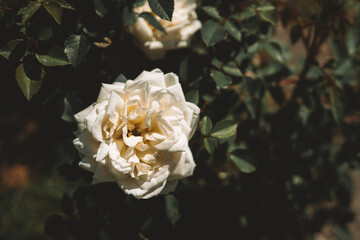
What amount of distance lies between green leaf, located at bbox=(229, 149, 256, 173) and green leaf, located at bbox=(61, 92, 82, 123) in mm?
582

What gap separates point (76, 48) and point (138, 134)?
0.32 meters

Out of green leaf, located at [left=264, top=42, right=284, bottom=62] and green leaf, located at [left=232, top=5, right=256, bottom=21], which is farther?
green leaf, located at [left=264, top=42, right=284, bottom=62]

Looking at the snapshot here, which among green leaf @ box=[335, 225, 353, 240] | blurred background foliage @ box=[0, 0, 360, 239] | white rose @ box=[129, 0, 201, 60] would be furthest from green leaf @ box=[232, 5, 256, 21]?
green leaf @ box=[335, 225, 353, 240]

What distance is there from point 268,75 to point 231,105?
0.31m

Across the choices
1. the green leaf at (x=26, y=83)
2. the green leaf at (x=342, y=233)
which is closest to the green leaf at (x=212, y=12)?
the green leaf at (x=26, y=83)

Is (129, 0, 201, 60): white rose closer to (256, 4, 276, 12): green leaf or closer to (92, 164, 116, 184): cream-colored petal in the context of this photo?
(256, 4, 276, 12): green leaf

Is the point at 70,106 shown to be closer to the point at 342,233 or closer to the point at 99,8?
the point at 99,8

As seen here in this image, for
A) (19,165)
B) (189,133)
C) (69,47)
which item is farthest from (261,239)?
(19,165)

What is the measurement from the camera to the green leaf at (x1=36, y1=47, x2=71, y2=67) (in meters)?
0.92

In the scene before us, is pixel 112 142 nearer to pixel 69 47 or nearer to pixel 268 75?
pixel 69 47

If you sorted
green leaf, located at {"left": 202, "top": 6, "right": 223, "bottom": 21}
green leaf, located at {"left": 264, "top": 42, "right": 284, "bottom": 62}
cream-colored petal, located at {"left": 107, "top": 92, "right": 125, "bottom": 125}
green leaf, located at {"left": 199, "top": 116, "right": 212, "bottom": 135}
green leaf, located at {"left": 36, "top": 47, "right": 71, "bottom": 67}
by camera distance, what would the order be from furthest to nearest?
1. green leaf, located at {"left": 264, "top": 42, "right": 284, "bottom": 62}
2. green leaf, located at {"left": 202, "top": 6, "right": 223, "bottom": 21}
3. green leaf, located at {"left": 199, "top": 116, "right": 212, "bottom": 135}
4. green leaf, located at {"left": 36, "top": 47, "right": 71, "bottom": 67}
5. cream-colored petal, located at {"left": 107, "top": 92, "right": 125, "bottom": 125}

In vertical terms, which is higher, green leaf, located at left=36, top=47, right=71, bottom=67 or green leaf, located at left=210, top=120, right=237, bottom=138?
green leaf, located at left=36, top=47, right=71, bottom=67

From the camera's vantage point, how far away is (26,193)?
7.58ft

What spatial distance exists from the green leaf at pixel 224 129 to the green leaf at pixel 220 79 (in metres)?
0.13
